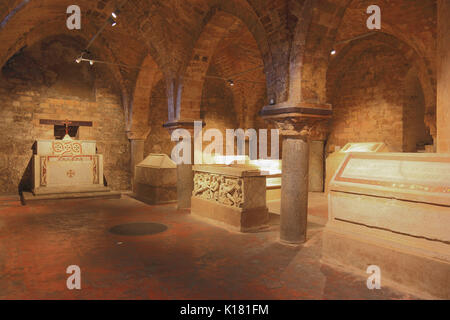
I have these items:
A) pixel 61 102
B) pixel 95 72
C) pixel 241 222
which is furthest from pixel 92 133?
pixel 241 222

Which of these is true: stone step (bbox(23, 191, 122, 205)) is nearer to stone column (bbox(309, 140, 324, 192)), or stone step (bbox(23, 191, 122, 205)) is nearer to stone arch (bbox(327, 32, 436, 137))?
stone column (bbox(309, 140, 324, 192))

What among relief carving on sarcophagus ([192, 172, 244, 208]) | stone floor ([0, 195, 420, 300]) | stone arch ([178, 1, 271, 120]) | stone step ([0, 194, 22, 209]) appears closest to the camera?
stone floor ([0, 195, 420, 300])

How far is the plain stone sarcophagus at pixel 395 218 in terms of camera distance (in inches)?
118

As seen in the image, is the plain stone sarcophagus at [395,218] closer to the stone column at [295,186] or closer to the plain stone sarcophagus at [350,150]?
the stone column at [295,186]

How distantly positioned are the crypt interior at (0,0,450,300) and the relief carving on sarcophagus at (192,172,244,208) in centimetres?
4

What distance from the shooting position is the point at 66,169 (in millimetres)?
9047

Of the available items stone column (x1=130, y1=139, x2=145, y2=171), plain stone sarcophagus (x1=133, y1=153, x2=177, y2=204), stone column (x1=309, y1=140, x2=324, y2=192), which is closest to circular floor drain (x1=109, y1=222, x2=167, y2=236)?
plain stone sarcophagus (x1=133, y1=153, x2=177, y2=204)

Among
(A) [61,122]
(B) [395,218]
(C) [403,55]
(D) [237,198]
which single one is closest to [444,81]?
(B) [395,218]

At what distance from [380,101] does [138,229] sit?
8398 millimetres

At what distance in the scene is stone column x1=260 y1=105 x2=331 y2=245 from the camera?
15.8 feet

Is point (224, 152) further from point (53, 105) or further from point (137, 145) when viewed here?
point (53, 105)

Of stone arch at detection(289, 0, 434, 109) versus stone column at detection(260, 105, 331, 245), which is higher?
stone arch at detection(289, 0, 434, 109)
